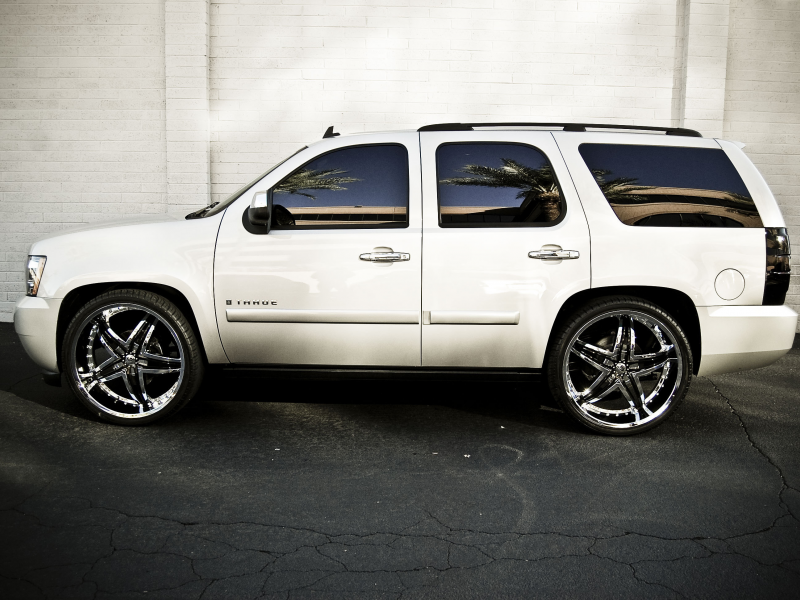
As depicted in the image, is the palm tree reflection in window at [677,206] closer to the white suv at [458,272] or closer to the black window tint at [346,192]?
the white suv at [458,272]

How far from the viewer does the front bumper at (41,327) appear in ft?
16.1

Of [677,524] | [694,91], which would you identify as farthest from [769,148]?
[677,524]

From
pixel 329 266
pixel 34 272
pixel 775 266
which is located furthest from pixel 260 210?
pixel 775 266

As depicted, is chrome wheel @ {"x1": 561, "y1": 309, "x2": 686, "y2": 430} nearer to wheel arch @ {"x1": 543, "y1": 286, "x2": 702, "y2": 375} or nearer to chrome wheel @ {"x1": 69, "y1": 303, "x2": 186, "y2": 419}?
wheel arch @ {"x1": 543, "y1": 286, "x2": 702, "y2": 375}

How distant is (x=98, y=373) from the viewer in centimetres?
496

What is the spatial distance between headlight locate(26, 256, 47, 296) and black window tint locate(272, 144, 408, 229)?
1549mm

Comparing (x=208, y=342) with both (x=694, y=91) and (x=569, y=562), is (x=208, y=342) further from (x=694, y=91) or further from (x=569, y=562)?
(x=694, y=91)

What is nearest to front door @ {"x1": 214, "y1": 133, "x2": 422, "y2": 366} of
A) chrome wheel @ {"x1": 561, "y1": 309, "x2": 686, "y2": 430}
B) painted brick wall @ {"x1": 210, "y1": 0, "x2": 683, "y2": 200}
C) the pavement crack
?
chrome wheel @ {"x1": 561, "y1": 309, "x2": 686, "y2": 430}

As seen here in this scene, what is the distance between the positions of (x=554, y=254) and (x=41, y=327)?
3.27m

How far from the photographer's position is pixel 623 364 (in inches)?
189

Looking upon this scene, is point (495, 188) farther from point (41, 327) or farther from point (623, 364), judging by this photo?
point (41, 327)

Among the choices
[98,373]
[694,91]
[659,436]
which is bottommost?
[659,436]

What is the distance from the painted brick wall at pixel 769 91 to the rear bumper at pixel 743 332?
15.7ft

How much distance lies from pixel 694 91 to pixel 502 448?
598cm
